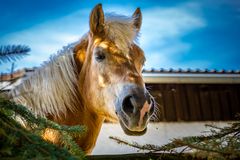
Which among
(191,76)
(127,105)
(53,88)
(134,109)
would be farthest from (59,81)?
(191,76)

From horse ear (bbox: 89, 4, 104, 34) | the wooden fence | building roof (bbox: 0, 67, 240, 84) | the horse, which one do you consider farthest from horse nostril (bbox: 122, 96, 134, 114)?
the wooden fence

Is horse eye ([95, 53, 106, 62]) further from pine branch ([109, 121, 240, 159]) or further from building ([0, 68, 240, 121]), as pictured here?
building ([0, 68, 240, 121])

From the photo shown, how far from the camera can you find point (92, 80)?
2.84 m

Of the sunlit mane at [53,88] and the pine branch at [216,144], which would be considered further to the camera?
the sunlit mane at [53,88]

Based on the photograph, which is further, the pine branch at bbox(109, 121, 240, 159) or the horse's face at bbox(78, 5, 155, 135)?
the horse's face at bbox(78, 5, 155, 135)

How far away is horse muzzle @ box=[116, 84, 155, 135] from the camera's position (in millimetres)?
2250

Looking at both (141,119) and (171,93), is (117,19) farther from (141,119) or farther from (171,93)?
(171,93)

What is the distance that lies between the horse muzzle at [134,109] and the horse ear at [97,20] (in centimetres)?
80

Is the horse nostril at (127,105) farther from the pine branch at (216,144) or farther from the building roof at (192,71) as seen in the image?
the building roof at (192,71)

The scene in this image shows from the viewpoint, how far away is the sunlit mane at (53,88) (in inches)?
103

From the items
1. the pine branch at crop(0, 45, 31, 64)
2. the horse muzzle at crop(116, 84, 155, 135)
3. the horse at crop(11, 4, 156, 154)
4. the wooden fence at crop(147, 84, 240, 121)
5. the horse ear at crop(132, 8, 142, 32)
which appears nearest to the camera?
the pine branch at crop(0, 45, 31, 64)

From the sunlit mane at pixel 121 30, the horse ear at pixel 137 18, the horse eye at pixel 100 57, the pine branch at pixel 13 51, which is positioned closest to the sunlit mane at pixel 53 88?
the horse eye at pixel 100 57

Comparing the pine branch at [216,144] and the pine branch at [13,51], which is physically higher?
the pine branch at [13,51]

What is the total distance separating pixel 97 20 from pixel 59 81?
701 mm
